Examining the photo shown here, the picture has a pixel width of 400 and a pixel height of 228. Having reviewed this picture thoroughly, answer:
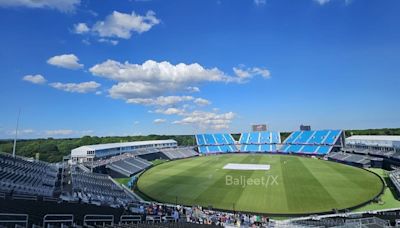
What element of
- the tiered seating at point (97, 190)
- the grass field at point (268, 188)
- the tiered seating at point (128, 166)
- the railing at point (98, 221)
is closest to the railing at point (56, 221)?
the railing at point (98, 221)

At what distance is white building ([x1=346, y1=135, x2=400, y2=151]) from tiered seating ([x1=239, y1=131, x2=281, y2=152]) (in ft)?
77.1

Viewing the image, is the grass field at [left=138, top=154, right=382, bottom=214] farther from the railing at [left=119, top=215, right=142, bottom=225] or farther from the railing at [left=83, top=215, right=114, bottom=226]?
the railing at [left=83, top=215, right=114, bottom=226]

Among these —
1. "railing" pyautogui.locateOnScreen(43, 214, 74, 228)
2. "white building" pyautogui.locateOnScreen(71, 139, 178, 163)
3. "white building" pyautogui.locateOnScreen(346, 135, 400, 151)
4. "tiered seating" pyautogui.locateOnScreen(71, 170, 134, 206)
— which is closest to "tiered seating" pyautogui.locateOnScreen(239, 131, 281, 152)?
"white building" pyautogui.locateOnScreen(346, 135, 400, 151)

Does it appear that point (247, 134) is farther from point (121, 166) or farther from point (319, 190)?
point (319, 190)

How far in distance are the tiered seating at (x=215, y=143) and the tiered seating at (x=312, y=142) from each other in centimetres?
1667

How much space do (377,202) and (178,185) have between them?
893 inches

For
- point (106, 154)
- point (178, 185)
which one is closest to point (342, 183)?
point (178, 185)

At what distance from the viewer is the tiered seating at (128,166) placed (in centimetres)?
4412

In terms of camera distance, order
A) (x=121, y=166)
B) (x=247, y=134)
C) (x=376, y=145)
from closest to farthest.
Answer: (x=121, y=166), (x=376, y=145), (x=247, y=134)

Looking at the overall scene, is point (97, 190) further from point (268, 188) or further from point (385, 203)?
point (385, 203)

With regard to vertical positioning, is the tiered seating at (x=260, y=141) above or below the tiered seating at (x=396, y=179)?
above

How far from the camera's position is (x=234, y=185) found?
114ft

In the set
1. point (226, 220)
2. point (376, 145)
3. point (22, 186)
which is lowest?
point (226, 220)

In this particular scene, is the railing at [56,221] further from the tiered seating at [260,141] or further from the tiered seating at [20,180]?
the tiered seating at [260,141]
